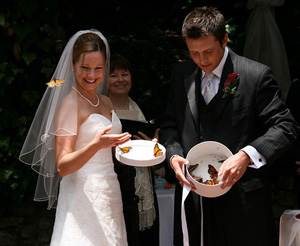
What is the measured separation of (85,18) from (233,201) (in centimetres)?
358

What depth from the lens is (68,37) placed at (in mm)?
5250

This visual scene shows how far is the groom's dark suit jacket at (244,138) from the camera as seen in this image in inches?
93.8

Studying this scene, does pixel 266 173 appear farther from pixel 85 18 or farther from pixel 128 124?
pixel 85 18

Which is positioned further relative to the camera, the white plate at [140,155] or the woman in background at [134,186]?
the woman in background at [134,186]

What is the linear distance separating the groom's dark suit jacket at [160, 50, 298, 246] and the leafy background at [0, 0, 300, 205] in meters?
2.13

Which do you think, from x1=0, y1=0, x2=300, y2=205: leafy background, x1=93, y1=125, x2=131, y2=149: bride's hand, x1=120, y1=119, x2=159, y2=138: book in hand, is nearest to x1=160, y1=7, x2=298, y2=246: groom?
x1=93, y1=125, x2=131, y2=149: bride's hand

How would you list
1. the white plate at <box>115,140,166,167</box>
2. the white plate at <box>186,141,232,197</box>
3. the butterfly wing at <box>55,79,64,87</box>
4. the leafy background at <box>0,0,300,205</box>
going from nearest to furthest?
the white plate at <box>186,141,232,197</box> → the white plate at <box>115,140,166,167</box> → the butterfly wing at <box>55,79,64,87</box> → the leafy background at <box>0,0,300,205</box>

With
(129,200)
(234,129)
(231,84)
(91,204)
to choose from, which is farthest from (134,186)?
(231,84)

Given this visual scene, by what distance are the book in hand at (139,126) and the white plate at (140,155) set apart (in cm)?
49

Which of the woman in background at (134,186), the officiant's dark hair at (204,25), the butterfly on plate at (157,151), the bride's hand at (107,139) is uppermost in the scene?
the officiant's dark hair at (204,25)

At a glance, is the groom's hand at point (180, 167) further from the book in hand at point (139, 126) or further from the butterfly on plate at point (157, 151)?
the book in hand at point (139, 126)

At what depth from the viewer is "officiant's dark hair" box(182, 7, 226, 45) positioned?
2.45 meters

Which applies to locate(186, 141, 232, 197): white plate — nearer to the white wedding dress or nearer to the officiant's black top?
the white wedding dress

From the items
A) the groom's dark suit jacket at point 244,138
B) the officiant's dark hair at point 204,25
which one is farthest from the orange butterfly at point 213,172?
the officiant's dark hair at point 204,25
